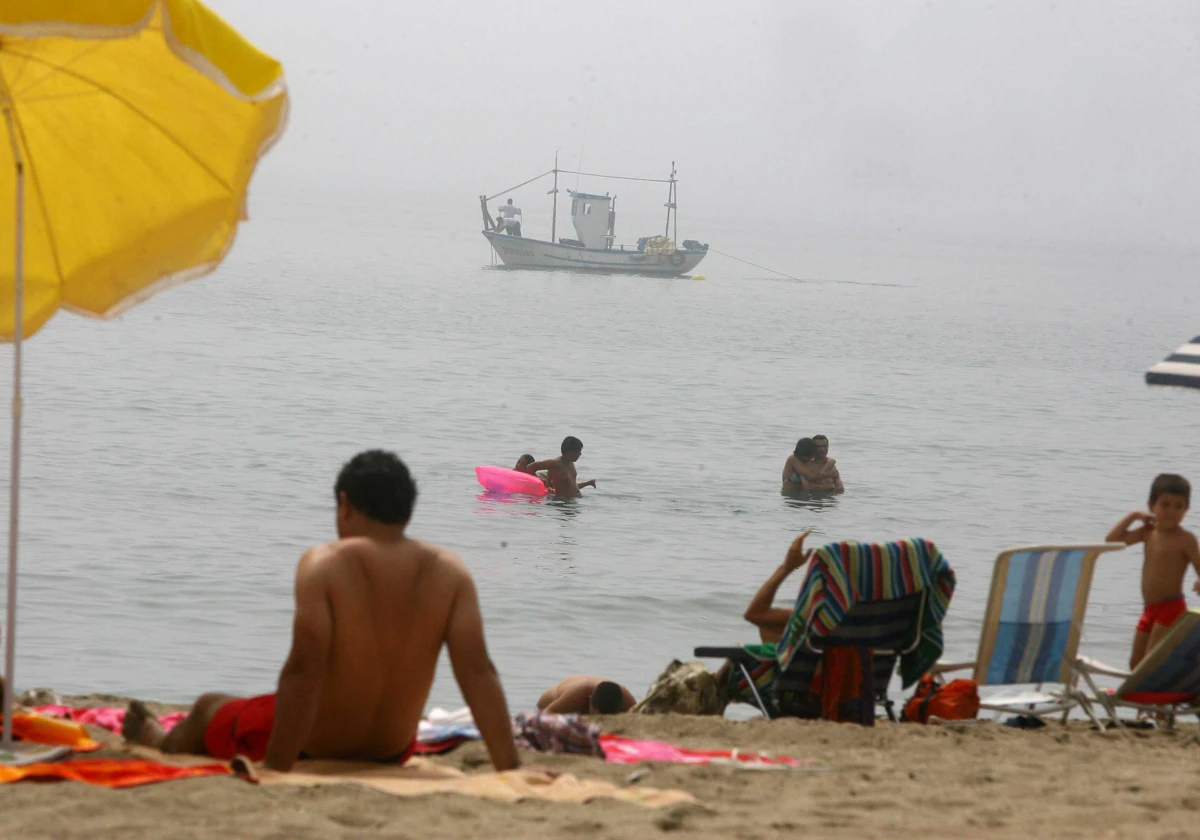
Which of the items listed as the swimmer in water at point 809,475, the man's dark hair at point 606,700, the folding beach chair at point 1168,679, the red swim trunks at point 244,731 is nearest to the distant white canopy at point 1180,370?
the folding beach chair at point 1168,679

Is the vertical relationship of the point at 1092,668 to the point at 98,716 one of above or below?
above

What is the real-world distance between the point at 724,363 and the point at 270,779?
3514cm

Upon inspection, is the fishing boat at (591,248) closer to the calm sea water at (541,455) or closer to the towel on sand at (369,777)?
the calm sea water at (541,455)

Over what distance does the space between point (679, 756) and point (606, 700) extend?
1463 mm

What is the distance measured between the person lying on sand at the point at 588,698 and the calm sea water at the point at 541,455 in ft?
5.09

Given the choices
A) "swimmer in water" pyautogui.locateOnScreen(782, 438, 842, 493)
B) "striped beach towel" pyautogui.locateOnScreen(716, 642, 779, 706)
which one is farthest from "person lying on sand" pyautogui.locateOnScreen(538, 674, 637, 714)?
"swimmer in water" pyautogui.locateOnScreen(782, 438, 842, 493)

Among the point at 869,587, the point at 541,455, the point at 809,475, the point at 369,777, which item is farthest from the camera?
the point at 541,455

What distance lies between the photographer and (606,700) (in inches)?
238

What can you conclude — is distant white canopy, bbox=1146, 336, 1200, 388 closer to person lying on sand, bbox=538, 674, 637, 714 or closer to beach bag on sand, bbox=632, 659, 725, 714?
beach bag on sand, bbox=632, 659, 725, 714

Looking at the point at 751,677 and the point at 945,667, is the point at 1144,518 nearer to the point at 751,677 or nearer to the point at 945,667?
the point at 945,667

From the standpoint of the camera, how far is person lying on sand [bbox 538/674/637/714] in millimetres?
6039

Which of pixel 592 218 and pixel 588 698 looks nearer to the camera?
pixel 588 698

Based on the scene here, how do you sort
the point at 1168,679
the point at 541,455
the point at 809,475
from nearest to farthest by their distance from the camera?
the point at 1168,679 → the point at 809,475 → the point at 541,455

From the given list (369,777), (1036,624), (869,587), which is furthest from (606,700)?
(369,777)
